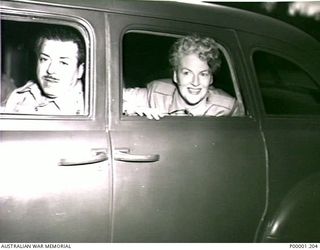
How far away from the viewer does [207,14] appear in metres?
1.69

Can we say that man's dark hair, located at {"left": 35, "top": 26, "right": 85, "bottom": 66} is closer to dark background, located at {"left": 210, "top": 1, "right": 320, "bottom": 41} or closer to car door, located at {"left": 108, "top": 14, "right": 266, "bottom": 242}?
car door, located at {"left": 108, "top": 14, "right": 266, "bottom": 242}

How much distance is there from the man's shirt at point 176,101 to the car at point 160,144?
38 millimetres

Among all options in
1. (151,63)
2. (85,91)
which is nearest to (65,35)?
(85,91)

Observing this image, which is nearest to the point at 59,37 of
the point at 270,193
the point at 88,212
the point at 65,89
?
the point at 65,89

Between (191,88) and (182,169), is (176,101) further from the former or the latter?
(182,169)

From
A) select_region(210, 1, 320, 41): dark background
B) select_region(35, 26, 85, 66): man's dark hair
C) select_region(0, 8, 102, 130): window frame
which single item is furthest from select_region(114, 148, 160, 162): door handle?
select_region(210, 1, 320, 41): dark background

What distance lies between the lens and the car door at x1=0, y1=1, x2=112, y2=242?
143 centimetres

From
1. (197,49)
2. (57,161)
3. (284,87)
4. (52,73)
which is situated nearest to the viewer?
(57,161)

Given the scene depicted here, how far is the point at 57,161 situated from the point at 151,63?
0.58 metres

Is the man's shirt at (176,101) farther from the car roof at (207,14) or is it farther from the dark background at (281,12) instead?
the dark background at (281,12)

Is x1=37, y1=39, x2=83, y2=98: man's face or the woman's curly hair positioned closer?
x1=37, y1=39, x2=83, y2=98: man's face

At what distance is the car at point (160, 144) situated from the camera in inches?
57.1

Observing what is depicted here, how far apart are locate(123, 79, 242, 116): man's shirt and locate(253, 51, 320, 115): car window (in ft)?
0.54

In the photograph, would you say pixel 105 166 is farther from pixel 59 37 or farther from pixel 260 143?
pixel 260 143
